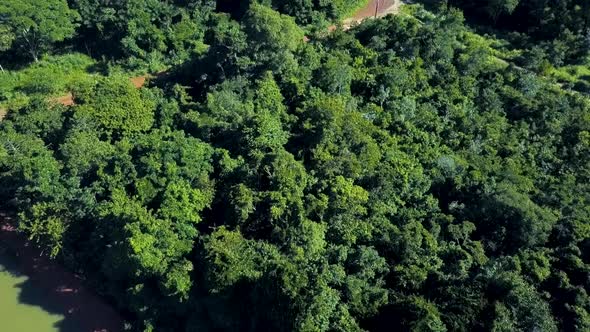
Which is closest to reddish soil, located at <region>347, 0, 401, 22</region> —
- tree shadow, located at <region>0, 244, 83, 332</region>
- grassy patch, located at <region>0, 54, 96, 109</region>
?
grassy patch, located at <region>0, 54, 96, 109</region>

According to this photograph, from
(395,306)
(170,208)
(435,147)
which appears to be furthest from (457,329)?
(170,208)

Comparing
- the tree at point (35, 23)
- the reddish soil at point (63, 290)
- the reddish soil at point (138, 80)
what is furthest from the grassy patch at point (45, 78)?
the reddish soil at point (63, 290)

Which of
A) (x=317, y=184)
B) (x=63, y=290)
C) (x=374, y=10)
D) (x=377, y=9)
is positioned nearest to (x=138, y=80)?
(x=63, y=290)

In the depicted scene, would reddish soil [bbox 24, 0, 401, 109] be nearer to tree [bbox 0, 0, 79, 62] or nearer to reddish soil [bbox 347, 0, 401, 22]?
reddish soil [bbox 347, 0, 401, 22]

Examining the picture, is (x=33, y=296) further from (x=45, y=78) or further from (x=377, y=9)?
(x=377, y=9)

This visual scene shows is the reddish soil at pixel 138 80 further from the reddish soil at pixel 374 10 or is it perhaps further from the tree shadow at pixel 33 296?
the reddish soil at pixel 374 10

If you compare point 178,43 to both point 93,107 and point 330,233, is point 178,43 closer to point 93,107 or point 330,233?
point 93,107
